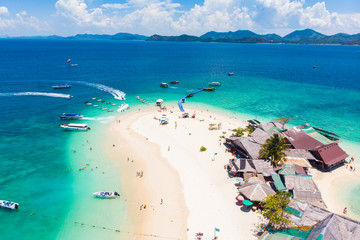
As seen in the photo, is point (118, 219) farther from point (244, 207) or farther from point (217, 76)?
point (217, 76)

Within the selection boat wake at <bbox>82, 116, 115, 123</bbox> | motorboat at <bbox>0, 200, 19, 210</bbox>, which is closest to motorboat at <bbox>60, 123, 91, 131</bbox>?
boat wake at <bbox>82, 116, 115, 123</bbox>

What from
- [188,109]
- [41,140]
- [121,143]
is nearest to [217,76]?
[188,109]

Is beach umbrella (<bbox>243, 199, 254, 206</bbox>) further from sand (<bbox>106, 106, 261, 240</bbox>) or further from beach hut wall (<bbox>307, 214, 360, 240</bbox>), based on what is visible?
beach hut wall (<bbox>307, 214, 360, 240</bbox>)

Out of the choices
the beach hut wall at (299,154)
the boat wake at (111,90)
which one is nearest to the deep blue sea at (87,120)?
the boat wake at (111,90)

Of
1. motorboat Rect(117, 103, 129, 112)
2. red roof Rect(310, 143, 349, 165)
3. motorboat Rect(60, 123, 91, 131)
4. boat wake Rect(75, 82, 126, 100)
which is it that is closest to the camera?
red roof Rect(310, 143, 349, 165)

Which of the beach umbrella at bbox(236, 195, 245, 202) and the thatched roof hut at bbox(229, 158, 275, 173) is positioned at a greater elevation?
the thatched roof hut at bbox(229, 158, 275, 173)

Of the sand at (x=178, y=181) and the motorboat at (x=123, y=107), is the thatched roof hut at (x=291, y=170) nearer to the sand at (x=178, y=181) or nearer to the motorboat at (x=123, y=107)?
the sand at (x=178, y=181)
